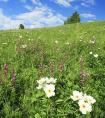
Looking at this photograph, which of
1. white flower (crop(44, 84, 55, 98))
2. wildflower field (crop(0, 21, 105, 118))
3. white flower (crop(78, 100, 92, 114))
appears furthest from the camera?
wildflower field (crop(0, 21, 105, 118))

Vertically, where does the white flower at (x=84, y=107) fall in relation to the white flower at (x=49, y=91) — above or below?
below

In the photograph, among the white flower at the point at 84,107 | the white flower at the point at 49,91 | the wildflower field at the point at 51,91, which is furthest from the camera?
the wildflower field at the point at 51,91

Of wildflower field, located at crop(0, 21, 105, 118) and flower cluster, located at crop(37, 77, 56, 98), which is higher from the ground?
flower cluster, located at crop(37, 77, 56, 98)

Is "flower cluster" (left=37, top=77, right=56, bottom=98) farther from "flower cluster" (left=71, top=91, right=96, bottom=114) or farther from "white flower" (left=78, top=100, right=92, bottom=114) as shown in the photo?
"white flower" (left=78, top=100, right=92, bottom=114)

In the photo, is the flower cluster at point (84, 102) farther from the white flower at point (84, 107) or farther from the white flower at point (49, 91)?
the white flower at point (49, 91)

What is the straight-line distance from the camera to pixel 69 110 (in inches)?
235

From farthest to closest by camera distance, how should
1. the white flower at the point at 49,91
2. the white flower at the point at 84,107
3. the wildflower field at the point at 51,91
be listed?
the wildflower field at the point at 51,91 < the white flower at the point at 49,91 < the white flower at the point at 84,107

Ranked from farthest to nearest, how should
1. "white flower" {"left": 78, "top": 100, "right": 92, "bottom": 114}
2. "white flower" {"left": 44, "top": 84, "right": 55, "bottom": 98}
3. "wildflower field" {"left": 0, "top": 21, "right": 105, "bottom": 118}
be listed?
"wildflower field" {"left": 0, "top": 21, "right": 105, "bottom": 118}
"white flower" {"left": 44, "top": 84, "right": 55, "bottom": 98}
"white flower" {"left": 78, "top": 100, "right": 92, "bottom": 114}

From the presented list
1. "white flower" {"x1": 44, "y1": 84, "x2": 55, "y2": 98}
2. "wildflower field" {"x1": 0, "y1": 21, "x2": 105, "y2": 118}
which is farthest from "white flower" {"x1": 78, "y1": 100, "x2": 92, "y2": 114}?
"white flower" {"x1": 44, "y1": 84, "x2": 55, "y2": 98}

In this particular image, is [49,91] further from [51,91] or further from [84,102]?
[84,102]

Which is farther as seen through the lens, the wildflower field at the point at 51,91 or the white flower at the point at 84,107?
the wildflower field at the point at 51,91

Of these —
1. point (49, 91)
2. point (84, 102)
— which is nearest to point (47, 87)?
point (49, 91)

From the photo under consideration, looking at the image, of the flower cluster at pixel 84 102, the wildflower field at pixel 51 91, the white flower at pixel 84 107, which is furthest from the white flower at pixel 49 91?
the white flower at pixel 84 107

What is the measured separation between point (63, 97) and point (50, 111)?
79 cm
